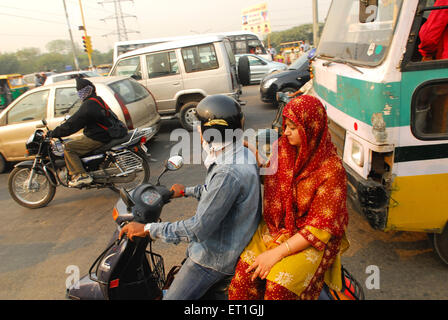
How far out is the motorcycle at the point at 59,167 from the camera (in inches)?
183

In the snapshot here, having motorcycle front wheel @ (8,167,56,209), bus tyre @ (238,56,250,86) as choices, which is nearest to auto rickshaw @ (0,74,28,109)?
bus tyre @ (238,56,250,86)

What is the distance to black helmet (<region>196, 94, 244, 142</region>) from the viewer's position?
1.56 m

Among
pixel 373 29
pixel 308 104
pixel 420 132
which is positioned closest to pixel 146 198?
pixel 308 104

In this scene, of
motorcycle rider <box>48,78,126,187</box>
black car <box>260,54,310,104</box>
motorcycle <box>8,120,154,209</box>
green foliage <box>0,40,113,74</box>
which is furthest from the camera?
green foliage <box>0,40,113,74</box>

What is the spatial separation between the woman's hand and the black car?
823cm

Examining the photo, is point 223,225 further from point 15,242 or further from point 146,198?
point 15,242

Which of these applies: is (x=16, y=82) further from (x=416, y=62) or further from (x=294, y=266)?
(x=294, y=266)

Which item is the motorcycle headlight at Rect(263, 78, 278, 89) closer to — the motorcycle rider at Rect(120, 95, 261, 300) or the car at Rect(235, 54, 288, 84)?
the car at Rect(235, 54, 288, 84)

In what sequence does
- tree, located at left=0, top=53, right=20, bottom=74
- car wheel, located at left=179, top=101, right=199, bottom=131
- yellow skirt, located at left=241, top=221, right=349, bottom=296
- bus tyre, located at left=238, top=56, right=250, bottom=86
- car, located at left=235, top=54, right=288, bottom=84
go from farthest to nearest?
tree, located at left=0, top=53, right=20, bottom=74 < car, located at left=235, top=54, right=288, bottom=84 < bus tyre, located at left=238, top=56, right=250, bottom=86 < car wheel, located at left=179, top=101, right=199, bottom=131 < yellow skirt, located at left=241, top=221, right=349, bottom=296

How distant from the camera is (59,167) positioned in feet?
15.6

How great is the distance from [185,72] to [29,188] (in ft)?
15.1

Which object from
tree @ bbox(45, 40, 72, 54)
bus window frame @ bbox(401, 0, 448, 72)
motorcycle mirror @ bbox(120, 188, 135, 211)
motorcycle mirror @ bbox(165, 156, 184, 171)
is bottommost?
motorcycle mirror @ bbox(120, 188, 135, 211)

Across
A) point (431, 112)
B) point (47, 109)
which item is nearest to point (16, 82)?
point (47, 109)
